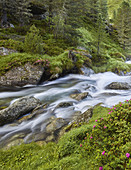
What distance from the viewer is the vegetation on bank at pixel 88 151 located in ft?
7.96

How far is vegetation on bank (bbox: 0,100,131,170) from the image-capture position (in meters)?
2.43

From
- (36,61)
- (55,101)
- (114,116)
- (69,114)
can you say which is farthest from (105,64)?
(114,116)

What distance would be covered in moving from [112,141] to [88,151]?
0.68 meters

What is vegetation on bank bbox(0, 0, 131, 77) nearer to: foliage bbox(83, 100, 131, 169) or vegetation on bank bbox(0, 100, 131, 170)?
vegetation on bank bbox(0, 100, 131, 170)

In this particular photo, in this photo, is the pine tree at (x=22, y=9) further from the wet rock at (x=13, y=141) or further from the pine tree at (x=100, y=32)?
the wet rock at (x=13, y=141)

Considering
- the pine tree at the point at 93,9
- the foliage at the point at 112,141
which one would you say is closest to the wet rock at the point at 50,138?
the foliage at the point at 112,141

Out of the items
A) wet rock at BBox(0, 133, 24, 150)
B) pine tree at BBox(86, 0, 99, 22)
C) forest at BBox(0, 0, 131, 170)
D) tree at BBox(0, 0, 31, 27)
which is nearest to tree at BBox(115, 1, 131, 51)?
A: pine tree at BBox(86, 0, 99, 22)

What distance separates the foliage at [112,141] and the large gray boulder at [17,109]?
4242 mm

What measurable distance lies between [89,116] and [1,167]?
11.9 feet

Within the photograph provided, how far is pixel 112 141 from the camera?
2.82 m

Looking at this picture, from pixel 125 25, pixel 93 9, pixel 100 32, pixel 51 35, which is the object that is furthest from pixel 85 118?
pixel 93 9

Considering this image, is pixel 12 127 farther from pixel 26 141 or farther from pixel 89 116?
pixel 89 116

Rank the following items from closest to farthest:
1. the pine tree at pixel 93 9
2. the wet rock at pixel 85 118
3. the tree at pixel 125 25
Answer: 1. the wet rock at pixel 85 118
2. the tree at pixel 125 25
3. the pine tree at pixel 93 9

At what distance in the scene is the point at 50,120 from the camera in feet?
19.1
